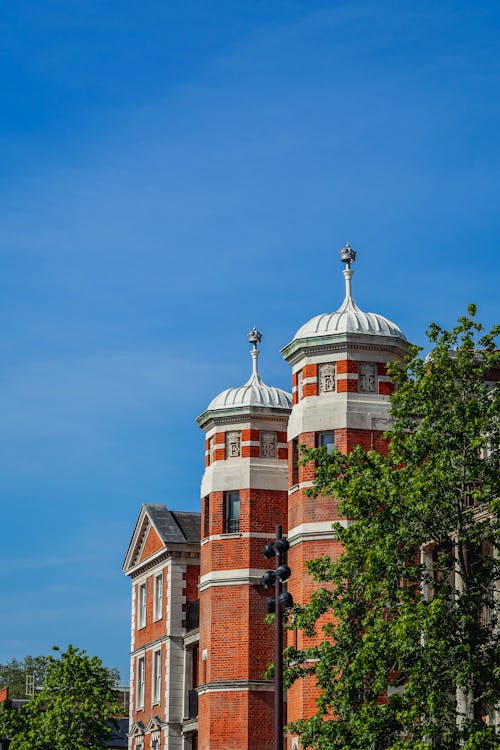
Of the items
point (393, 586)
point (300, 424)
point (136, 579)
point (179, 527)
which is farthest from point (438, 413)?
point (136, 579)

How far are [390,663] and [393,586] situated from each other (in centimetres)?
176

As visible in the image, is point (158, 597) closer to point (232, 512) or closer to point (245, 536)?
point (232, 512)

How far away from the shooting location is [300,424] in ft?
152

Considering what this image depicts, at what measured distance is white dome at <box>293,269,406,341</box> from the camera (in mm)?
46281

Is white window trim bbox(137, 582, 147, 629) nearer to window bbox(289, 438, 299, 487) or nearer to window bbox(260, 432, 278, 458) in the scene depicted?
window bbox(260, 432, 278, 458)

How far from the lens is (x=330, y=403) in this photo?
45844 millimetres

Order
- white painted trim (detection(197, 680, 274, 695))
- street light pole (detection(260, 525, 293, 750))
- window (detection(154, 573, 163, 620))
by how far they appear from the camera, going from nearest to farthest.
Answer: street light pole (detection(260, 525, 293, 750)) → white painted trim (detection(197, 680, 274, 695)) → window (detection(154, 573, 163, 620))

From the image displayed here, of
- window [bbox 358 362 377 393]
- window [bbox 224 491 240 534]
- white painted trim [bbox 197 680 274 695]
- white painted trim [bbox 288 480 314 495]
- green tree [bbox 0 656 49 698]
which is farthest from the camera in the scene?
green tree [bbox 0 656 49 698]

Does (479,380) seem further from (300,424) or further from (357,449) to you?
(300,424)

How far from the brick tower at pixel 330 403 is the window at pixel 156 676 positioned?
51.9 ft

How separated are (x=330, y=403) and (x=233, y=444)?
803 centimetres

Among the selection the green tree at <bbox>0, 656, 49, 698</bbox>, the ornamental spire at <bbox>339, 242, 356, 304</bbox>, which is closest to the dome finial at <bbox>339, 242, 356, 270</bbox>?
the ornamental spire at <bbox>339, 242, 356, 304</bbox>

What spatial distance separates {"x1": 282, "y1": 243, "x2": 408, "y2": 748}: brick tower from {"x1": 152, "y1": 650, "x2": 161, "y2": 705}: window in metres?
15.8

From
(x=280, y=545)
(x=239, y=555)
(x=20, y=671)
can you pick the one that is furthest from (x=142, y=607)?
(x=20, y=671)
